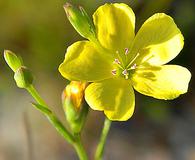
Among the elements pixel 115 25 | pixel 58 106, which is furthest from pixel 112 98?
pixel 58 106

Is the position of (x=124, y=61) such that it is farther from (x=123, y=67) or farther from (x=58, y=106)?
(x=58, y=106)

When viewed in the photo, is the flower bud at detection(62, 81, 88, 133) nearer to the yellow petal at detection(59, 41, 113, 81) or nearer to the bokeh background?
the yellow petal at detection(59, 41, 113, 81)

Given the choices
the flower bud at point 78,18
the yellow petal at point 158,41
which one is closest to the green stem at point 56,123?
the flower bud at point 78,18

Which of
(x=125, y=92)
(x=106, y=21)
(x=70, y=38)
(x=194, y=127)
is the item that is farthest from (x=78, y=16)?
(x=194, y=127)

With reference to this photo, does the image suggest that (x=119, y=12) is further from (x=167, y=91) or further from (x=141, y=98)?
(x=141, y=98)

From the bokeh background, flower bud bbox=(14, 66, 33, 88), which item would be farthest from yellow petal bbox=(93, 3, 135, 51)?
the bokeh background
